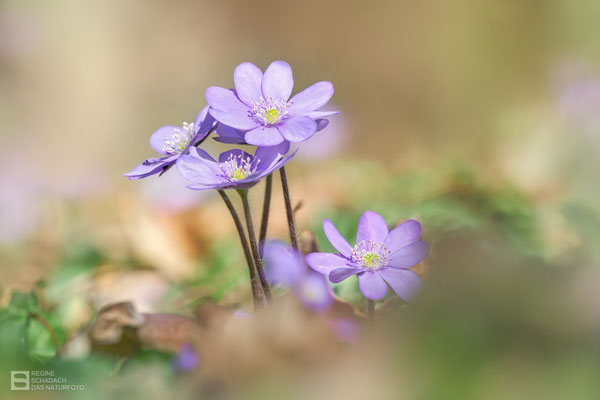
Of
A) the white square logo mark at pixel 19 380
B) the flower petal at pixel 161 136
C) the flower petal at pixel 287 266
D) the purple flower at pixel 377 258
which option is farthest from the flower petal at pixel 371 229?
the white square logo mark at pixel 19 380

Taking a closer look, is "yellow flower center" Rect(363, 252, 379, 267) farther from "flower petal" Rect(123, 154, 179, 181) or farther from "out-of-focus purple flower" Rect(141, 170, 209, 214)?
"out-of-focus purple flower" Rect(141, 170, 209, 214)

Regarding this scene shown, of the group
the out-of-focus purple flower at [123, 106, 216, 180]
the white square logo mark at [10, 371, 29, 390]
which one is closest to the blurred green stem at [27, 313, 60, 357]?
the white square logo mark at [10, 371, 29, 390]

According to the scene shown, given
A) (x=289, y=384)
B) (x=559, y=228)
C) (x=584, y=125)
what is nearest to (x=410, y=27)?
(x=584, y=125)

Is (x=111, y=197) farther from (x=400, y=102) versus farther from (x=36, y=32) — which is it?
(x=400, y=102)

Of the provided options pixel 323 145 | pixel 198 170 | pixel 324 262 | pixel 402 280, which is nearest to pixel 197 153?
pixel 198 170

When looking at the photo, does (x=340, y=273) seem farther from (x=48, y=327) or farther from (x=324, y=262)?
(x=48, y=327)

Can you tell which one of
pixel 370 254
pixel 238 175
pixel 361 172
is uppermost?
pixel 361 172
